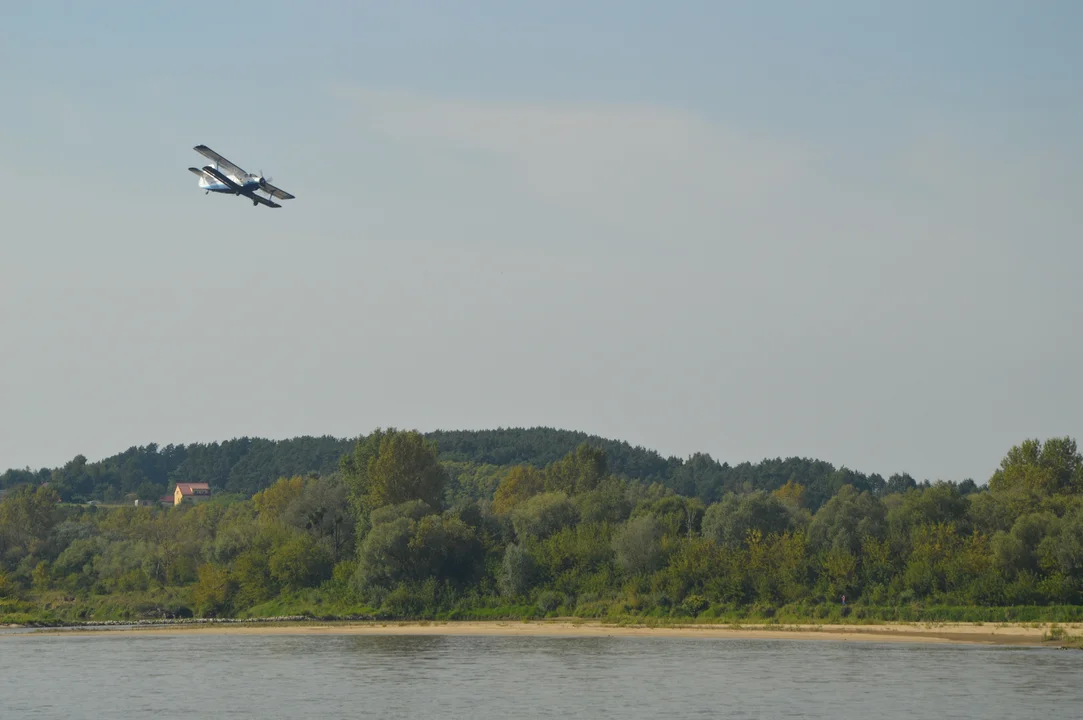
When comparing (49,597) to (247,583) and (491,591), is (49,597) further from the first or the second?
(491,591)

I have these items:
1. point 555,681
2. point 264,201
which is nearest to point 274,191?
point 264,201

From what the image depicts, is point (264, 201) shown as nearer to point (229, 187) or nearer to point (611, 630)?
point (229, 187)

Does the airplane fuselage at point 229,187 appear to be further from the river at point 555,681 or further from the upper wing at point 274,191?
the river at point 555,681

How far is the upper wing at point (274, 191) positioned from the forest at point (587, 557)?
29.2 m

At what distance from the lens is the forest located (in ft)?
Result: 232

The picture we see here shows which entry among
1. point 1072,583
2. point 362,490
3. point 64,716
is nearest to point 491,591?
Result: point 362,490

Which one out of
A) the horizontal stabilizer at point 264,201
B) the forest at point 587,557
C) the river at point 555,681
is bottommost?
the river at point 555,681

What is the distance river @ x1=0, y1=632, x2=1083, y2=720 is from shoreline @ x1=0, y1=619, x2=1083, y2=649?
103 inches

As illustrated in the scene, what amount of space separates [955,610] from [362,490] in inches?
1923

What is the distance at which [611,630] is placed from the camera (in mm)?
75250

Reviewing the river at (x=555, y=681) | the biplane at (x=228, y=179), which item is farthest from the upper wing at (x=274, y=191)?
the river at (x=555, y=681)

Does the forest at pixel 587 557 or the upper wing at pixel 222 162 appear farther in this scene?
the forest at pixel 587 557

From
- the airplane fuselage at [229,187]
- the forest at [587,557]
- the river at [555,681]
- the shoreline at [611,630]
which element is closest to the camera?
the river at [555,681]

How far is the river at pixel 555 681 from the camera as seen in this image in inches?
1758
